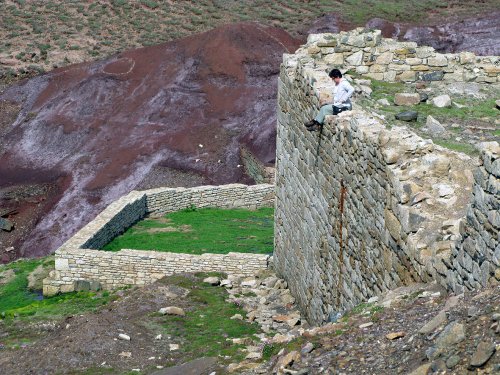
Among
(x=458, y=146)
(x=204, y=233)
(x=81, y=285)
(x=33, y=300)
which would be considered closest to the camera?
(x=458, y=146)

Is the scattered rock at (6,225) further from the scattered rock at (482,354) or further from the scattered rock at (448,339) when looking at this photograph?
the scattered rock at (482,354)

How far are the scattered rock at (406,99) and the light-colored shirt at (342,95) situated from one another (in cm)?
348

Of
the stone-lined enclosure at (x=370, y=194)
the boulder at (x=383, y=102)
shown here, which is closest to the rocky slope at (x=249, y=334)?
the stone-lined enclosure at (x=370, y=194)

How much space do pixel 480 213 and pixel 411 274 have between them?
77.3 inches

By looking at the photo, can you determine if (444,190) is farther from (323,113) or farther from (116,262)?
(116,262)

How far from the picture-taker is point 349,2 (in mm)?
58906

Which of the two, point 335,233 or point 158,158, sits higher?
A: point 335,233

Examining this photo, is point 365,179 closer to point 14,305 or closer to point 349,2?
point 14,305

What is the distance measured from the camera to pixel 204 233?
27.6 metres

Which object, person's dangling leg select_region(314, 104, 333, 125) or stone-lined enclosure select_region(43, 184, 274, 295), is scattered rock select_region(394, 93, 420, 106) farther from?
stone-lined enclosure select_region(43, 184, 274, 295)

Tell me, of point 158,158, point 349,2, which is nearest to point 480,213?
point 158,158

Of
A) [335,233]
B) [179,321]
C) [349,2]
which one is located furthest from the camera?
[349,2]

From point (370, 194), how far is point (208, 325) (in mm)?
6246

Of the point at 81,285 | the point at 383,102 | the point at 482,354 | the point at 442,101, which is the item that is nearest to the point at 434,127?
the point at 383,102
